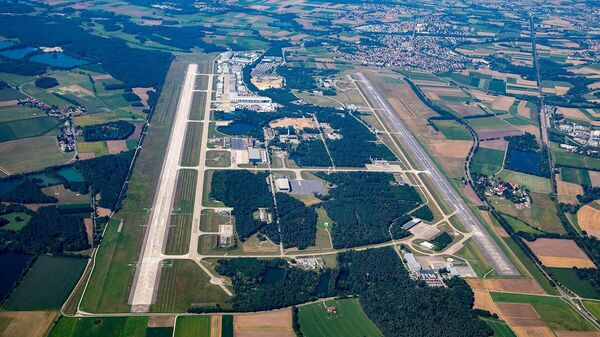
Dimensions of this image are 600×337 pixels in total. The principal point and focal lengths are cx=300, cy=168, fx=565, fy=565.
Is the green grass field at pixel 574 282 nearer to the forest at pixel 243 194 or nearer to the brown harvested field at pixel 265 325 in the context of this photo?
the brown harvested field at pixel 265 325

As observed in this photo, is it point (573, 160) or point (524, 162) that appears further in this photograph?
point (573, 160)

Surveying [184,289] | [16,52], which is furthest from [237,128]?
[16,52]

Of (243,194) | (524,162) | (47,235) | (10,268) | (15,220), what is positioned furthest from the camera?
(524,162)

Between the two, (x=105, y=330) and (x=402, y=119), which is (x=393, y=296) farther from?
(x=402, y=119)

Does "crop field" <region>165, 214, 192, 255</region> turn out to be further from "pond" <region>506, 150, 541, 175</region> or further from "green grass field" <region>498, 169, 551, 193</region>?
"pond" <region>506, 150, 541, 175</region>

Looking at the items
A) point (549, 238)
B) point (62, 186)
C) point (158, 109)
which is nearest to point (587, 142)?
point (549, 238)

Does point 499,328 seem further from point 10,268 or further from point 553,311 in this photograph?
point 10,268

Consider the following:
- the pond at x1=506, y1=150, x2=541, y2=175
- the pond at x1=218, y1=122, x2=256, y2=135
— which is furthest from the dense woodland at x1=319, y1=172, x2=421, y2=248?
the pond at x1=506, y1=150, x2=541, y2=175
